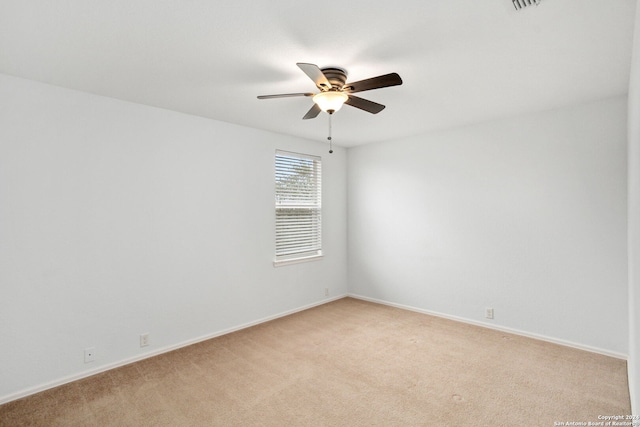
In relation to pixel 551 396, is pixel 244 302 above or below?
above

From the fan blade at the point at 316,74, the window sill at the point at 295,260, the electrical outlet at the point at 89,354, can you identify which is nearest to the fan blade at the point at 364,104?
the fan blade at the point at 316,74

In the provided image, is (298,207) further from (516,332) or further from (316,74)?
(516,332)

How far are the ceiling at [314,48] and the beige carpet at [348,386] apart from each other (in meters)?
2.51

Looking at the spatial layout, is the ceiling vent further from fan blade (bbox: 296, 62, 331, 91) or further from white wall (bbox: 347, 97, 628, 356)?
white wall (bbox: 347, 97, 628, 356)

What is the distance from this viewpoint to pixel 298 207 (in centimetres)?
473

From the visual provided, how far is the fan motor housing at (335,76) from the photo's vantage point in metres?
2.37

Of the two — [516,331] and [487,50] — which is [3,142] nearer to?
[487,50]

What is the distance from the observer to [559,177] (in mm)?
3438

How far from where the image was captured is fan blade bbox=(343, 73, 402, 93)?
2.08 meters

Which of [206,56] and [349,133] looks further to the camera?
[349,133]

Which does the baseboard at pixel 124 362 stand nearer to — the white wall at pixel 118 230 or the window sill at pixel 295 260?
the white wall at pixel 118 230

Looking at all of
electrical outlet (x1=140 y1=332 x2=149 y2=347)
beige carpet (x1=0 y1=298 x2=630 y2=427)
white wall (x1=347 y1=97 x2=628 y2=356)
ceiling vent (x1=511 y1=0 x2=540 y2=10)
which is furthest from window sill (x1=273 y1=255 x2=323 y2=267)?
ceiling vent (x1=511 y1=0 x2=540 y2=10)

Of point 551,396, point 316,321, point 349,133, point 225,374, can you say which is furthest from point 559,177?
point 225,374

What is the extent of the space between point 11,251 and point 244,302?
226cm
